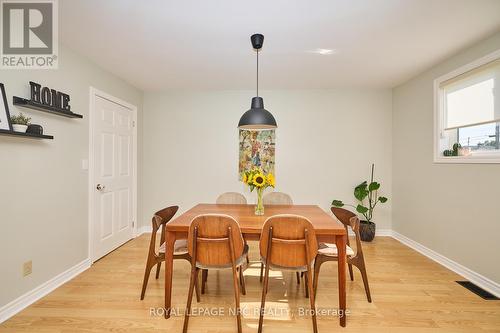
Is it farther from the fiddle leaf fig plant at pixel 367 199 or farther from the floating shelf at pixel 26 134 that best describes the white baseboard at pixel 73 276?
the floating shelf at pixel 26 134

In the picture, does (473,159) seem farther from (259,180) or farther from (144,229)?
(144,229)

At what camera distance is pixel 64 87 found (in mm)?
2561

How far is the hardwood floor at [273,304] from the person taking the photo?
6.13 feet

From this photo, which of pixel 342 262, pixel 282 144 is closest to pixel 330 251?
pixel 342 262

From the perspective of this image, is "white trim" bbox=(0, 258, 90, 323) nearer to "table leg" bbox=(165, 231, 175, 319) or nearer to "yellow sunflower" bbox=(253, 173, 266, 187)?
"table leg" bbox=(165, 231, 175, 319)

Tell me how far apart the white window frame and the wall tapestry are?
2245 millimetres

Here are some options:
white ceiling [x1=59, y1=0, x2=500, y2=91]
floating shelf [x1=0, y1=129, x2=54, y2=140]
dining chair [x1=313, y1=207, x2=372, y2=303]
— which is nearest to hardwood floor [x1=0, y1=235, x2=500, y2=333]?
dining chair [x1=313, y1=207, x2=372, y2=303]

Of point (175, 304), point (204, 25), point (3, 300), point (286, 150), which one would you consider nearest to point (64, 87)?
point (204, 25)

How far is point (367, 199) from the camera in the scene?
13.5ft

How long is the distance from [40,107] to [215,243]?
197 cm

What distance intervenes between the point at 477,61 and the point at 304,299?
2.96 meters

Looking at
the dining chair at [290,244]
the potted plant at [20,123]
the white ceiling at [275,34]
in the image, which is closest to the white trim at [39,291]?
the potted plant at [20,123]

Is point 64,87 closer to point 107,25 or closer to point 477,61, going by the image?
point 107,25

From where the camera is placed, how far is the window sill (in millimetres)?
2334
